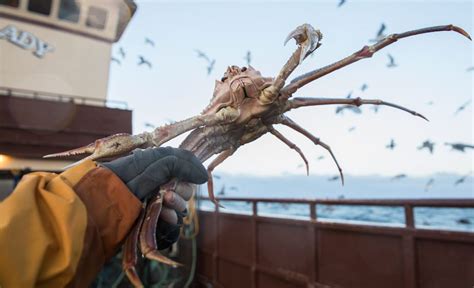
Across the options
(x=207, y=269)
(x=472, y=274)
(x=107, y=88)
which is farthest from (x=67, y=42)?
(x=472, y=274)

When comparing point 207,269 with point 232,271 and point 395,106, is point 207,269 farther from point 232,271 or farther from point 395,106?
point 395,106

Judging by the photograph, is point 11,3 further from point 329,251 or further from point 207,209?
A: point 329,251

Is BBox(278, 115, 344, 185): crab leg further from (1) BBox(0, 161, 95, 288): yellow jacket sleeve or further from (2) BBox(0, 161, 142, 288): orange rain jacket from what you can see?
(1) BBox(0, 161, 95, 288): yellow jacket sleeve

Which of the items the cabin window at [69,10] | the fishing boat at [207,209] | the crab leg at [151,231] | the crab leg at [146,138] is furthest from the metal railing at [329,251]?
the cabin window at [69,10]

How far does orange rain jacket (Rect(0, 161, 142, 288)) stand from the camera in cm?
110

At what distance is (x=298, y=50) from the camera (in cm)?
185

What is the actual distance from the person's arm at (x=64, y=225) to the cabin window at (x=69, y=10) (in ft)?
29.4

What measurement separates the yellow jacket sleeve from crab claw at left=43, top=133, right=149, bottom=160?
1.68 ft

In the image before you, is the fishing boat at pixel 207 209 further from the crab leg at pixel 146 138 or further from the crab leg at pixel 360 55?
the crab leg at pixel 146 138

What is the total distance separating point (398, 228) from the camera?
10.3 feet

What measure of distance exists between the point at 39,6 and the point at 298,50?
904 centimetres

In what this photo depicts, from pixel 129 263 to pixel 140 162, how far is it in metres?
0.45

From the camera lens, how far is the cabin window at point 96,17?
9.16 meters

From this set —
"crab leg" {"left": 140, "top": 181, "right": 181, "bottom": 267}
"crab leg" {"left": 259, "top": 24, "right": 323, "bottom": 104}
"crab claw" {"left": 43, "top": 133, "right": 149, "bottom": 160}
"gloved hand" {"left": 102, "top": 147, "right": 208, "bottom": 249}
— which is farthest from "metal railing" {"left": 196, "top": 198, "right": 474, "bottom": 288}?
"crab claw" {"left": 43, "top": 133, "right": 149, "bottom": 160}
